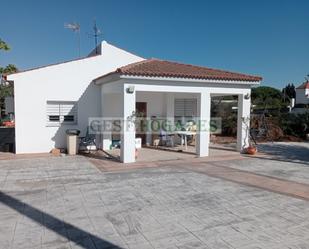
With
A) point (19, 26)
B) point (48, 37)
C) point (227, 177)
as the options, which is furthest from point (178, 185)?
point (48, 37)

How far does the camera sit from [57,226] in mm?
5871

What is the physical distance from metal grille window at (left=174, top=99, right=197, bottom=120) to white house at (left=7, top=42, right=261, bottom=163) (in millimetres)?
3149

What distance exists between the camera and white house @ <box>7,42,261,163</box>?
1300 centimetres

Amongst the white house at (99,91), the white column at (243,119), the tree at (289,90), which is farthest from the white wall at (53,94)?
the tree at (289,90)

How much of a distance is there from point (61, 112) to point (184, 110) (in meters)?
8.05

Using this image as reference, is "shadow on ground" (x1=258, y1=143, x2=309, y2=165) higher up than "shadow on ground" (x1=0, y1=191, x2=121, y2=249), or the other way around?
"shadow on ground" (x1=258, y1=143, x2=309, y2=165)

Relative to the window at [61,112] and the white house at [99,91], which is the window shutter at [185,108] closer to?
the white house at [99,91]

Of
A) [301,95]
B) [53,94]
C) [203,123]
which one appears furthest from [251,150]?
[301,95]

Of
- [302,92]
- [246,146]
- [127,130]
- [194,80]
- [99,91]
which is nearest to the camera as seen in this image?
[127,130]

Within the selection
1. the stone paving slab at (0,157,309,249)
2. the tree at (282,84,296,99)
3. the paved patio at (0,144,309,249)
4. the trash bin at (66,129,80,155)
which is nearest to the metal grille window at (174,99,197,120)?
the trash bin at (66,129,80,155)

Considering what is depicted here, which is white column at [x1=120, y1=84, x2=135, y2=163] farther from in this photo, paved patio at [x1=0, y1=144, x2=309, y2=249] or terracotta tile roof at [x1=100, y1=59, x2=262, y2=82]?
paved patio at [x1=0, y1=144, x2=309, y2=249]

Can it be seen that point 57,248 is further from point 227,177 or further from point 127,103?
point 127,103

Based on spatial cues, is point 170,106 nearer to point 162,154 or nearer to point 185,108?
point 185,108

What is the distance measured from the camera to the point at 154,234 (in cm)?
553
